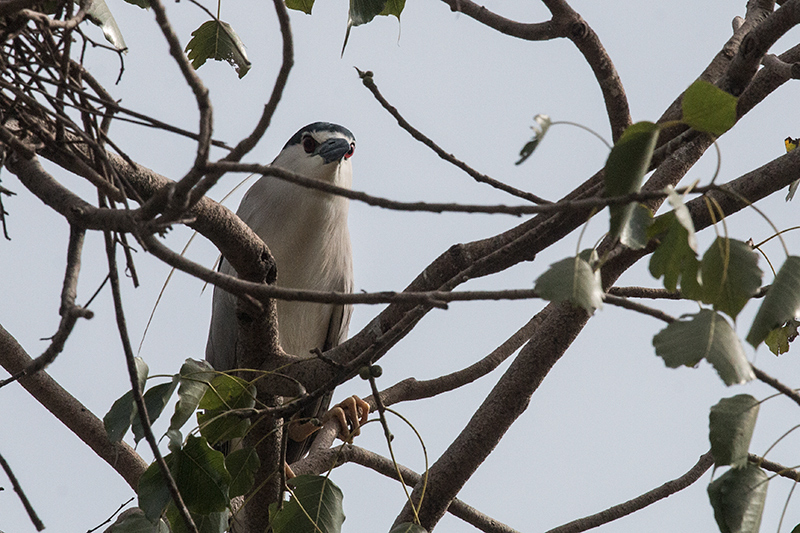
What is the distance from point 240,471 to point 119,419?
273 millimetres

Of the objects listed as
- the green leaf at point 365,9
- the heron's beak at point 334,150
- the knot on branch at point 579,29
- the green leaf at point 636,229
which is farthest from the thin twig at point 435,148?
the heron's beak at point 334,150

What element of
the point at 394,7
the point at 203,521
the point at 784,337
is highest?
the point at 394,7

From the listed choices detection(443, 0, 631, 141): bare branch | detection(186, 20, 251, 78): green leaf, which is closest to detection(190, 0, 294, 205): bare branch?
detection(186, 20, 251, 78): green leaf

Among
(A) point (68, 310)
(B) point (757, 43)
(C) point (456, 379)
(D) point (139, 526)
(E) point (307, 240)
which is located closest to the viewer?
(A) point (68, 310)

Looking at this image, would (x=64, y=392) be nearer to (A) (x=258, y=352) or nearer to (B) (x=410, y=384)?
(A) (x=258, y=352)

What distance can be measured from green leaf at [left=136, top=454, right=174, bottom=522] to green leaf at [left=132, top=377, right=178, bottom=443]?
0.22 ft

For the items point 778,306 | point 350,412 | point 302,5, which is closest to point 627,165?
point 778,306

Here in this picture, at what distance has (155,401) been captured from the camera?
1.34 m

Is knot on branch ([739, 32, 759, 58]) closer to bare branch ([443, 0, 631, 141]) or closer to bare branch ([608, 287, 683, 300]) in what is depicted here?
bare branch ([443, 0, 631, 141])

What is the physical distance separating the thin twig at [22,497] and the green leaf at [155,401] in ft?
0.67

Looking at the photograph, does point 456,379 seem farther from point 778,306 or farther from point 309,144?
point 778,306

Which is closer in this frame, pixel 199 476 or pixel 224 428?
pixel 199 476

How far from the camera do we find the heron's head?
2.97 meters

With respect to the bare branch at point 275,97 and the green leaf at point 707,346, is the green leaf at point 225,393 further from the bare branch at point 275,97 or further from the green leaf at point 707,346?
the green leaf at point 707,346
